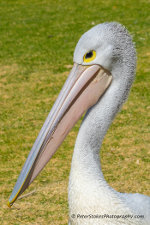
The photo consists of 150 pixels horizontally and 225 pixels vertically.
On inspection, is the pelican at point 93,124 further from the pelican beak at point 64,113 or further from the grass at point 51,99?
the grass at point 51,99

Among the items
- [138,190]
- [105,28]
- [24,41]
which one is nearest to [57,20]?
[24,41]

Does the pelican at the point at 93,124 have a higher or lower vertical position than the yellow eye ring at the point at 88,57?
lower

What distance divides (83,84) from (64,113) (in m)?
0.22

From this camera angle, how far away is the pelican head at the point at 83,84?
2594 mm

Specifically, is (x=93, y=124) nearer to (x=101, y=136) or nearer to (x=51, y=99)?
(x=101, y=136)

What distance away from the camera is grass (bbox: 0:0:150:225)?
431 centimetres

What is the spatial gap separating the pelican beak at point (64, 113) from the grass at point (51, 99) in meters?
1.45

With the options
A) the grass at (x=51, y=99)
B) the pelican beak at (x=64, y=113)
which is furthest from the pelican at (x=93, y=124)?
the grass at (x=51, y=99)

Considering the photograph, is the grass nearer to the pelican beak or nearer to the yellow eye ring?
the pelican beak

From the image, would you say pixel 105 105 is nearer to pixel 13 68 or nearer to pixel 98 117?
pixel 98 117

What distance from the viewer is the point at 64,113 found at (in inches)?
104

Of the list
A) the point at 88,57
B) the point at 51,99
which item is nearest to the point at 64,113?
the point at 88,57

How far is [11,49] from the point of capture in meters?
8.50

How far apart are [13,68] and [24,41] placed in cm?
149
